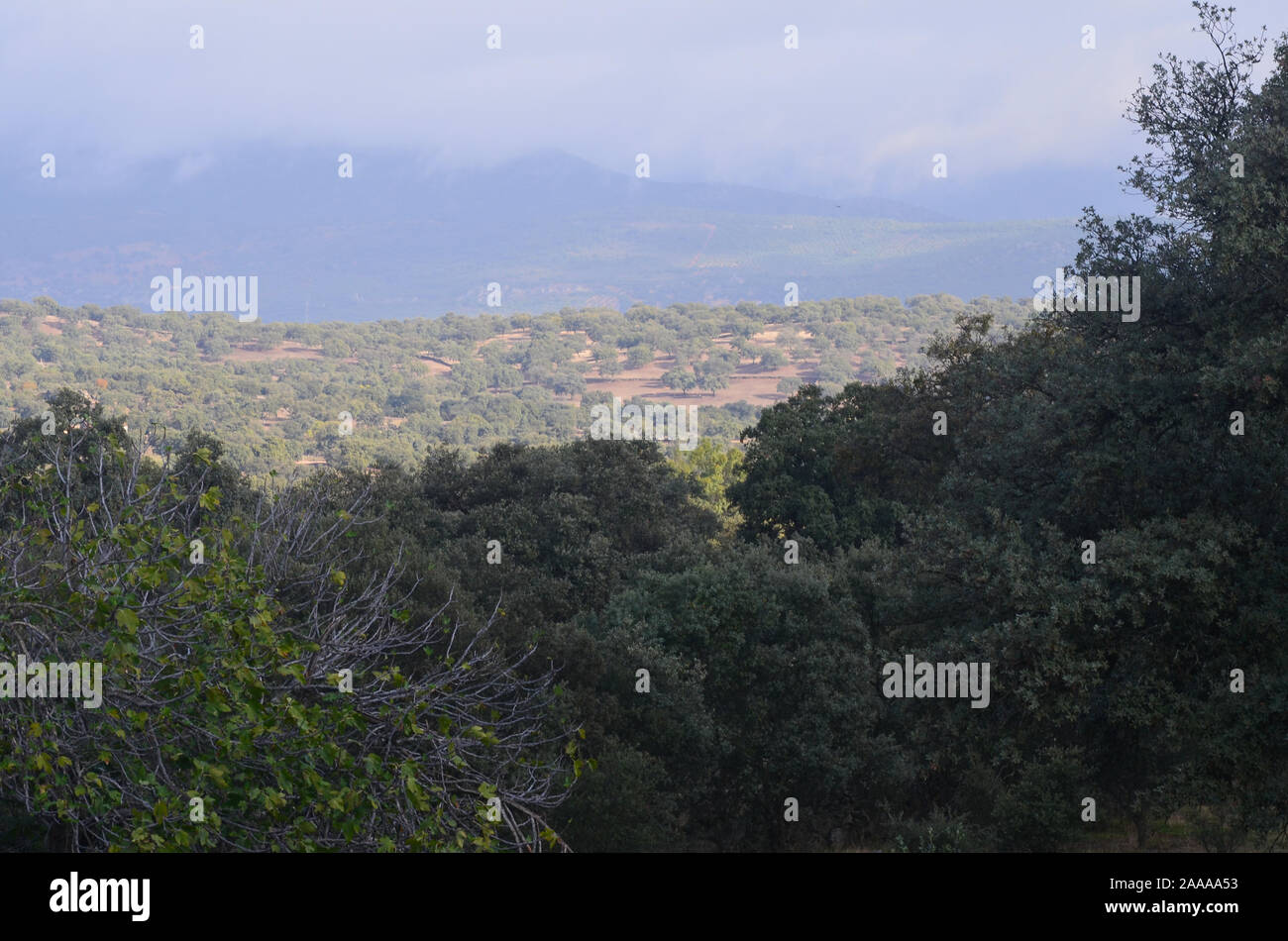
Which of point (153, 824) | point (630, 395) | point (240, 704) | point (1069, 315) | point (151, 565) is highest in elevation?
point (630, 395)

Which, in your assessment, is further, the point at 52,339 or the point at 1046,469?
the point at 52,339

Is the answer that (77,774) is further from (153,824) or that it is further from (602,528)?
(602,528)

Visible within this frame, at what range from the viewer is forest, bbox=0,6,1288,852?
6902 mm

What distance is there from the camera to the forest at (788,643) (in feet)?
22.6

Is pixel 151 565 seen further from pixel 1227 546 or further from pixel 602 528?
pixel 602 528

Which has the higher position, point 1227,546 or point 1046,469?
point 1046,469

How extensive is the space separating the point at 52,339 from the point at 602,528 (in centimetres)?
18809

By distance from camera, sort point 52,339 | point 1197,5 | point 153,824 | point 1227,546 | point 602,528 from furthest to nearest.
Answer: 1. point 52,339
2. point 602,528
3. point 1197,5
4. point 1227,546
5. point 153,824

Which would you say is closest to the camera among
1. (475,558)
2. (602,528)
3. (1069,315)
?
(1069,315)

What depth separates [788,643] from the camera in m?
19.2

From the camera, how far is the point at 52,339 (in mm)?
188375
